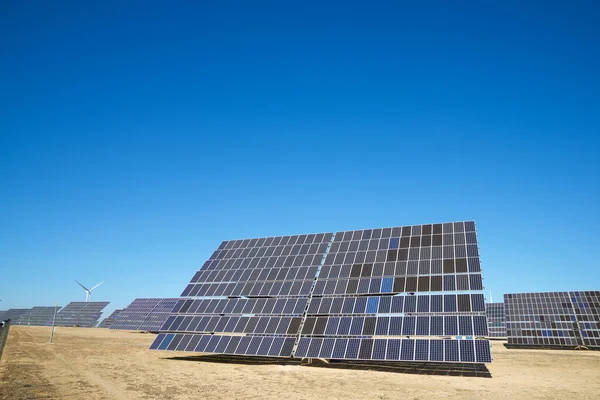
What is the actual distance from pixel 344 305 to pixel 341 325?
1775 mm

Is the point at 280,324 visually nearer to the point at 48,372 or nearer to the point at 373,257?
the point at 373,257

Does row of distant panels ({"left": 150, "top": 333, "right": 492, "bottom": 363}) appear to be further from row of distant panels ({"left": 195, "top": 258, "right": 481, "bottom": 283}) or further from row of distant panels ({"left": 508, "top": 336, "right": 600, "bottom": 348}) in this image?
row of distant panels ({"left": 508, "top": 336, "right": 600, "bottom": 348})

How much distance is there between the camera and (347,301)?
2692 cm

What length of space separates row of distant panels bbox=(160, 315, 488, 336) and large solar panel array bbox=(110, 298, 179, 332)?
43324mm

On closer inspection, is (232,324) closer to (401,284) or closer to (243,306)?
(243,306)

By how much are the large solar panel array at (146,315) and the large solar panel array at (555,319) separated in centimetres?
5978

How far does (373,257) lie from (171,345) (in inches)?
693

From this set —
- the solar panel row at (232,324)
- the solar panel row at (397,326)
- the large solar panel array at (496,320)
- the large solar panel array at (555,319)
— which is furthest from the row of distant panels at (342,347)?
the large solar panel array at (496,320)

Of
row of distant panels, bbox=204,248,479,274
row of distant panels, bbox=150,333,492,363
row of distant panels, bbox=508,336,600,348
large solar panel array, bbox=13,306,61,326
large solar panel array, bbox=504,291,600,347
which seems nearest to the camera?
row of distant panels, bbox=150,333,492,363

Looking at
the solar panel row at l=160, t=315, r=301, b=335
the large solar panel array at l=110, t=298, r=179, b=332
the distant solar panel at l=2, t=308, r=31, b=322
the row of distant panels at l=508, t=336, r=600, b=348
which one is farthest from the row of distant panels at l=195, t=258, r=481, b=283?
the distant solar panel at l=2, t=308, r=31, b=322

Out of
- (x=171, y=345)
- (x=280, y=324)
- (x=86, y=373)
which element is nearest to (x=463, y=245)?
(x=280, y=324)

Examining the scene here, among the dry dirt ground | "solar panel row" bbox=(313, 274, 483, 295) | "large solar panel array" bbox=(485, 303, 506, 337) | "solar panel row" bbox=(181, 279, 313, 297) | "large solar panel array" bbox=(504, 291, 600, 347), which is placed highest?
"large solar panel array" bbox=(485, 303, 506, 337)

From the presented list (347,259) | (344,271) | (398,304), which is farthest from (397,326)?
(347,259)

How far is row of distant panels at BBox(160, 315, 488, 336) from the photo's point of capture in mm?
21922
